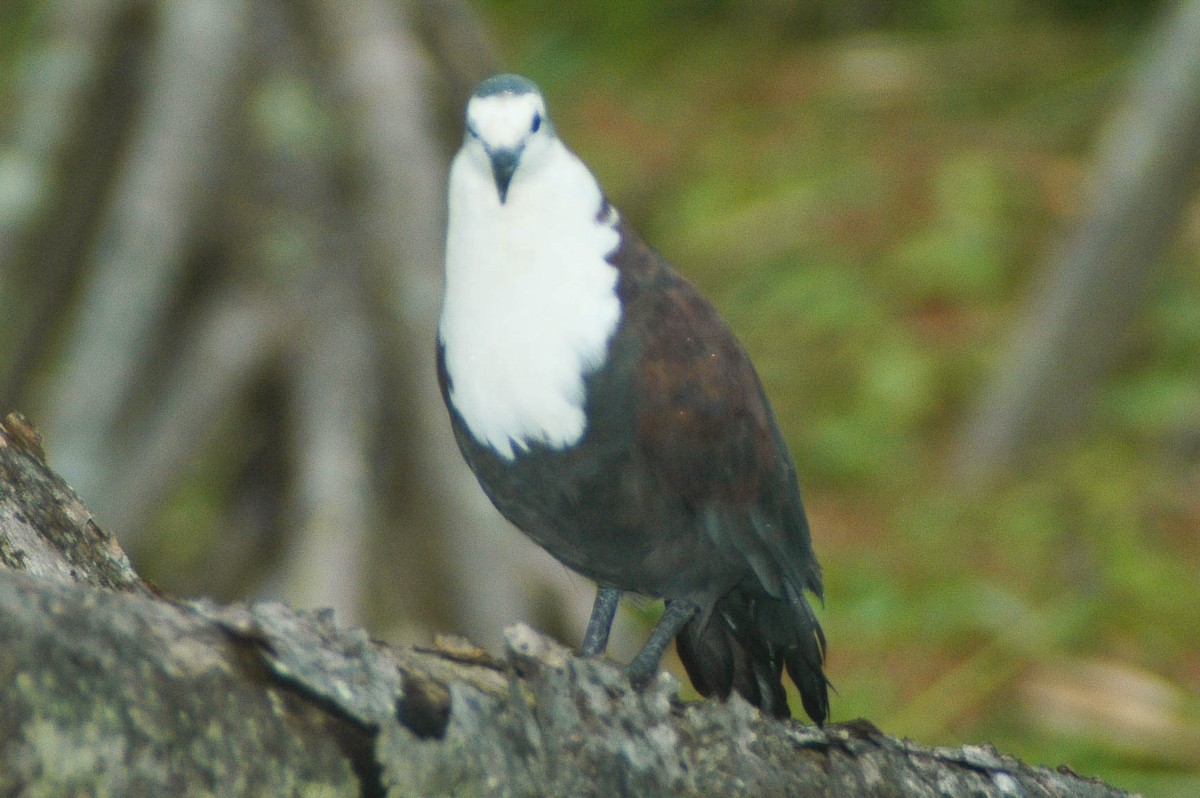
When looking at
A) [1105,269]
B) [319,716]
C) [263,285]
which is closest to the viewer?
[319,716]

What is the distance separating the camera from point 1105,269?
20.0 feet

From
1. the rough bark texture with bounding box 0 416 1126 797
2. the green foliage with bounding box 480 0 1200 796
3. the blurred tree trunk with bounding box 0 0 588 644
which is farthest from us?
the green foliage with bounding box 480 0 1200 796

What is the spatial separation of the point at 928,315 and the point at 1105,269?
0.98 m

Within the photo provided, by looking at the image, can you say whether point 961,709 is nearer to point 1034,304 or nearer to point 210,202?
point 1034,304

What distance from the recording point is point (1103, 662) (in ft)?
16.8

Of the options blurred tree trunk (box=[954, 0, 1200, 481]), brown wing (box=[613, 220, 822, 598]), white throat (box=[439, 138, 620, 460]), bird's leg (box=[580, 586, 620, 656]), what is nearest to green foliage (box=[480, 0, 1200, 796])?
blurred tree trunk (box=[954, 0, 1200, 481])

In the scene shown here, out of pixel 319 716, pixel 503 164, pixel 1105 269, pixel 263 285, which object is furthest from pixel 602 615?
pixel 1105 269

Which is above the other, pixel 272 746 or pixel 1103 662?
pixel 1103 662

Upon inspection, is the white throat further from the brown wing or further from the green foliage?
the green foliage

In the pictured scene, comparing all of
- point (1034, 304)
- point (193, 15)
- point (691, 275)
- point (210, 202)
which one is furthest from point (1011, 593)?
point (193, 15)

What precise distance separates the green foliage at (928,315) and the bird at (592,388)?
2476mm

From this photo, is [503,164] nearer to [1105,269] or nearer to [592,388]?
[592,388]

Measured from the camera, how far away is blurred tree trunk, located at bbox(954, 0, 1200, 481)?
19.5 ft

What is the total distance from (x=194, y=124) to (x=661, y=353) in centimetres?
284
